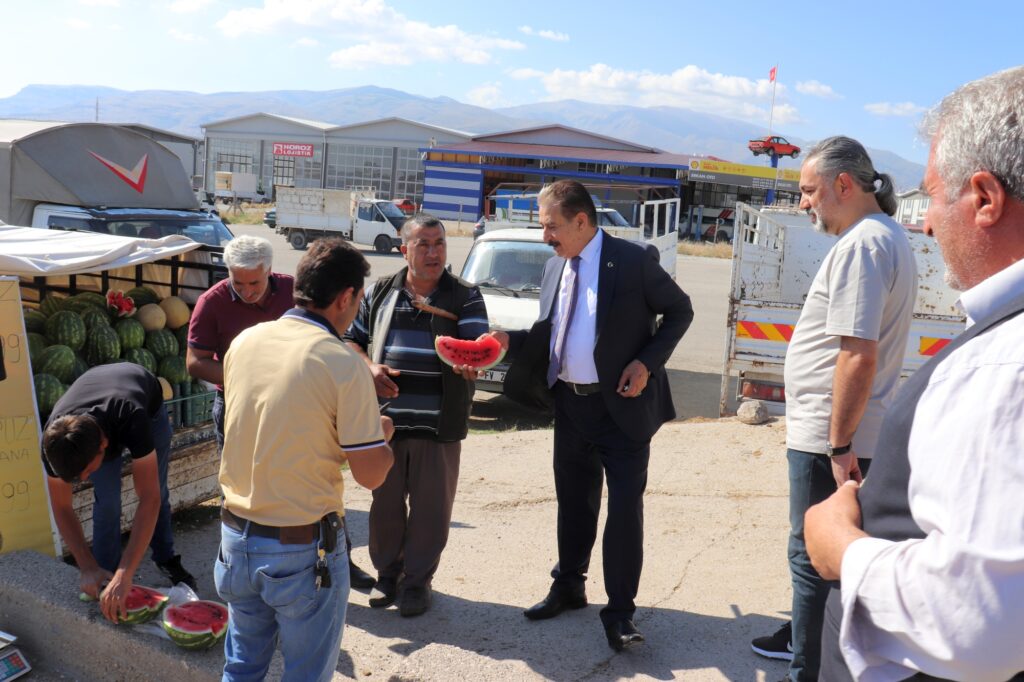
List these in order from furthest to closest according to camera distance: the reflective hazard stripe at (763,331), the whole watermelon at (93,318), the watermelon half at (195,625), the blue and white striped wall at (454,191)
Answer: the blue and white striped wall at (454,191)
the reflective hazard stripe at (763,331)
the whole watermelon at (93,318)
the watermelon half at (195,625)

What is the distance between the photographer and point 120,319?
20.3ft

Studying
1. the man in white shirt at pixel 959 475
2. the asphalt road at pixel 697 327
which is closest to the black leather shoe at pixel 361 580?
the man in white shirt at pixel 959 475

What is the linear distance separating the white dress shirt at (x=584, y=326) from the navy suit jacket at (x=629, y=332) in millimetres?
40

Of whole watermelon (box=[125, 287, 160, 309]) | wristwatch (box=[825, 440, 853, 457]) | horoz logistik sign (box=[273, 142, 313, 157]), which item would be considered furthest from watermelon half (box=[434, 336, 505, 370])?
horoz logistik sign (box=[273, 142, 313, 157])

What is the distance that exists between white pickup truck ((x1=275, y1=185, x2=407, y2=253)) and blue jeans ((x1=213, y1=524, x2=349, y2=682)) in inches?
1196

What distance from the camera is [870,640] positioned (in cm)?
166

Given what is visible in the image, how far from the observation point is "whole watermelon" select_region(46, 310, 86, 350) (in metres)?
5.78

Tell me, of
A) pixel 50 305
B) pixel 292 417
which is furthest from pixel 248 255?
pixel 292 417

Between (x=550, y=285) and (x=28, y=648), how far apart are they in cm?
337

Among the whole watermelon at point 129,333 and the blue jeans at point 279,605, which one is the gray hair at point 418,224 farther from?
the whole watermelon at point 129,333

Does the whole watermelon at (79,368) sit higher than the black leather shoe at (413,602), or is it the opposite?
the whole watermelon at (79,368)

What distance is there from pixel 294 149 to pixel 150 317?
2533 inches

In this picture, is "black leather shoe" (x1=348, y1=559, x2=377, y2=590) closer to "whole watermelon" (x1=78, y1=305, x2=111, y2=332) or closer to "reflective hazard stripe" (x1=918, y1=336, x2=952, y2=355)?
"whole watermelon" (x1=78, y1=305, x2=111, y2=332)

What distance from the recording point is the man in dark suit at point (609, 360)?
4.34 m
